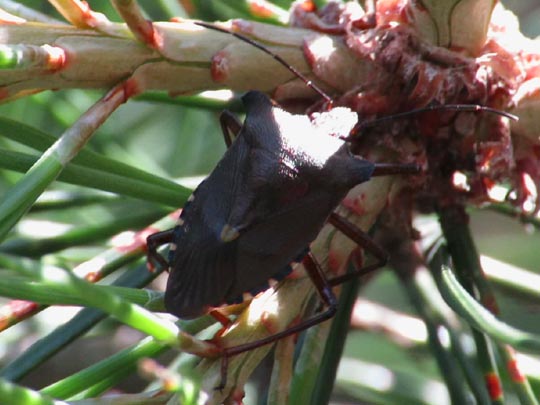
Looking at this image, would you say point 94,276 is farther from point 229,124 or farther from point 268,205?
point 229,124

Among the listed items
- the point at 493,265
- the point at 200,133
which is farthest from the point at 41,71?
the point at 200,133

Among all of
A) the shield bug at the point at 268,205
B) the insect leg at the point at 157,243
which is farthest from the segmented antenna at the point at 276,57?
the insect leg at the point at 157,243

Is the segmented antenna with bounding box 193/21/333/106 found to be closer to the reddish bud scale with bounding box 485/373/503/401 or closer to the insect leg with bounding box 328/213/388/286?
the insect leg with bounding box 328/213/388/286

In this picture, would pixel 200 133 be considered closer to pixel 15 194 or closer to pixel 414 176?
pixel 414 176

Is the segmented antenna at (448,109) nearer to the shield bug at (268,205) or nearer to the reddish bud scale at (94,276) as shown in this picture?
the shield bug at (268,205)

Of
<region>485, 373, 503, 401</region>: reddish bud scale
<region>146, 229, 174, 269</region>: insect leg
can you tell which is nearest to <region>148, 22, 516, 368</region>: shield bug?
<region>146, 229, 174, 269</region>: insect leg

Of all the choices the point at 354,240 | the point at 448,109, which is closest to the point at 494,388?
the point at 354,240

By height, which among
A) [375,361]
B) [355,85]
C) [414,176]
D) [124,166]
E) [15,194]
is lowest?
[15,194]
